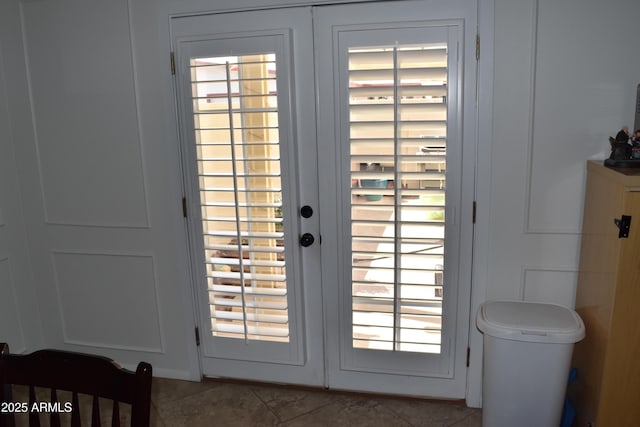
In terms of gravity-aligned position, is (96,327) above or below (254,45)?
below

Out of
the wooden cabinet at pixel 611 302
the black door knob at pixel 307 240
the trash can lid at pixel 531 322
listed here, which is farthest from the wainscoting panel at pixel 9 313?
the wooden cabinet at pixel 611 302

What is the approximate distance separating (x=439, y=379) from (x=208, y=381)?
134 centimetres

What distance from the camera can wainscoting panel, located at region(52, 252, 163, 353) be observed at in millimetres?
2807

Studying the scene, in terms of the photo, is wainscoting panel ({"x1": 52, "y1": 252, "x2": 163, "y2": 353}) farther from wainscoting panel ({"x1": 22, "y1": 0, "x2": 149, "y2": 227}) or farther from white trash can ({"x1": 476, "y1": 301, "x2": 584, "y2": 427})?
white trash can ({"x1": 476, "y1": 301, "x2": 584, "y2": 427})

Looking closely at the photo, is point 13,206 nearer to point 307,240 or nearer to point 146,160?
point 146,160

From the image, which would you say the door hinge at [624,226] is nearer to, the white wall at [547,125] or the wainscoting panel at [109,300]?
the white wall at [547,125]

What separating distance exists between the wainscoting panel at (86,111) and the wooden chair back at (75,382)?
1.57 meters

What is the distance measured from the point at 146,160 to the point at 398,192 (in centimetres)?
140

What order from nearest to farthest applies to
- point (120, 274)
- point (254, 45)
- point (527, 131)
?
point (527, 131) < point (254, 45) < point (120, 274)

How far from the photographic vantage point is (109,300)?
9.43ft

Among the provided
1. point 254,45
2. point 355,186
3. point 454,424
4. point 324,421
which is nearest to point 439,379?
point 454,424

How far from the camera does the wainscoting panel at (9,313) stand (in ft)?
9.14

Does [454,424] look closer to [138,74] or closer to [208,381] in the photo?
[208,381]

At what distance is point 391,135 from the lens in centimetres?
227
